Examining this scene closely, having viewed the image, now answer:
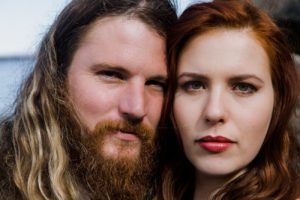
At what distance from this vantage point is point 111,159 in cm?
253

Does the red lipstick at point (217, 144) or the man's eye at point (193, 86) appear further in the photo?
the man's eye at point (193, 86)

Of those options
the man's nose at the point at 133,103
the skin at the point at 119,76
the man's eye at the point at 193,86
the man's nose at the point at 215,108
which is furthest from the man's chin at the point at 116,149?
the man's nose at the point at 215,108

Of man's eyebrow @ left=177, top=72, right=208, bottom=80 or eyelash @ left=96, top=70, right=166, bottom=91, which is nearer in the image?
man's eyebrow @ left=177, top=72, right=208, bottom=80

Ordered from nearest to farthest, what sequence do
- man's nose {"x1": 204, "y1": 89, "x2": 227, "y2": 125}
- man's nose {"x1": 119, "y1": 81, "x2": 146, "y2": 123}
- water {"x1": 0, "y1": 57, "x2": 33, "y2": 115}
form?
man's nose {"x1": 204, "y1": 89, "x2": 227, "y2": 125} → man's nose {"x1": 119, "y1": 81, "x2": 146, "y2": 123} → water {"x1": 0, "y1": 57, "x2": 33, "y2": 115}

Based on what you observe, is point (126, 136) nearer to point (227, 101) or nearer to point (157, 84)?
point (157, 84)

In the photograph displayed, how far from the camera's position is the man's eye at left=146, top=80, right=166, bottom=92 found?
258 centimetres

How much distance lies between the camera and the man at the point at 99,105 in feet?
8.14

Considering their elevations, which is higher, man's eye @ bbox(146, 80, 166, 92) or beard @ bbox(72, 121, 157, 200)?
man's eye @ bbox(146, 80, 166, 92)

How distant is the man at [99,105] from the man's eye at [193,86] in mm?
243

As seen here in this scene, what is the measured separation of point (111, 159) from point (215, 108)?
0.66m

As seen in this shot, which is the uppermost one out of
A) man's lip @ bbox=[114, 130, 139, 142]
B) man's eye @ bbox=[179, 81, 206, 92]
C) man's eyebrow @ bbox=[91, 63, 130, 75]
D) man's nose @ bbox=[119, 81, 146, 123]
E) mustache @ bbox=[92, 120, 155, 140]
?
man's eyebrow @ bbox=[91, 63, 130, 75]

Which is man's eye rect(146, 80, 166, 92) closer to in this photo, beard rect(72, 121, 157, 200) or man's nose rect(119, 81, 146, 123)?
man's nose rect(119, 81, 146, 123)

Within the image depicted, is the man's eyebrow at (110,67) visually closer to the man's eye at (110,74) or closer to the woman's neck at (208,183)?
the man's eye at (110,74)

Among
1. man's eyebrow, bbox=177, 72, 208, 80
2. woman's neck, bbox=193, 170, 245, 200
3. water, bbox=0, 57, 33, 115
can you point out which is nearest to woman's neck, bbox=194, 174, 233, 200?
woman's neck, bbox=193, 170, 245, 200
